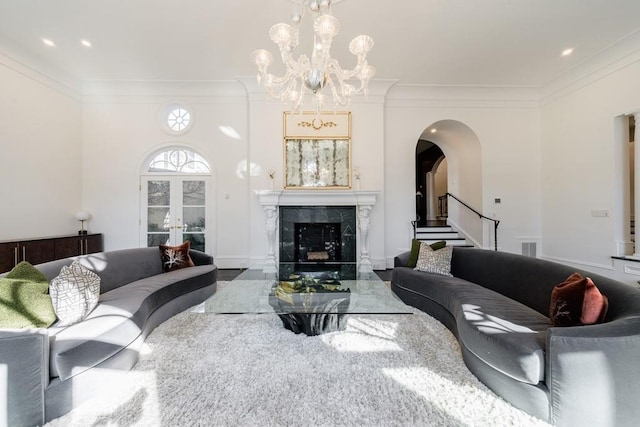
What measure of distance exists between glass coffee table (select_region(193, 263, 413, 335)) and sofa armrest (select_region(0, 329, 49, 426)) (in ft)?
3.15

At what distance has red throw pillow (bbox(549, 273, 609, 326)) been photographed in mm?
1669

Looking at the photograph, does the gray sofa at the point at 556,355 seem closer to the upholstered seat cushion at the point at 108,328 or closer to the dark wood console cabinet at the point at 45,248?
the upholstered seat cushion at the point at 108,328

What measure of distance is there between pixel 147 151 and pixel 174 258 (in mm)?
3129

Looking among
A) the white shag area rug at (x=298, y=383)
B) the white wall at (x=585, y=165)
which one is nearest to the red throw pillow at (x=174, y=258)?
the white shag area rug at (x=298, y=383)

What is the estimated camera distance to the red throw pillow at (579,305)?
5.48 ft

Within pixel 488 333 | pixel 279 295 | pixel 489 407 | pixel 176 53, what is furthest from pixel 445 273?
pixel 176 53

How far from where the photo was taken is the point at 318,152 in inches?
216

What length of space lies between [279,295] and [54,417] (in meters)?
1.64

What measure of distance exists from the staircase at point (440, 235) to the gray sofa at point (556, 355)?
12.0ft

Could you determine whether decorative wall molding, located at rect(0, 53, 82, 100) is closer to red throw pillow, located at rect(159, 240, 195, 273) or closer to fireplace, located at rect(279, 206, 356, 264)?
red throw pillow, located at rect(159, 240, 195, 273)

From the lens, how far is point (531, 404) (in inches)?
61.2

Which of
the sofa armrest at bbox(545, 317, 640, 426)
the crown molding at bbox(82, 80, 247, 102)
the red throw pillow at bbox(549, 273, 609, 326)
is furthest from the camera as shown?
the crown molding at bbox(82, 80, 247, 102)

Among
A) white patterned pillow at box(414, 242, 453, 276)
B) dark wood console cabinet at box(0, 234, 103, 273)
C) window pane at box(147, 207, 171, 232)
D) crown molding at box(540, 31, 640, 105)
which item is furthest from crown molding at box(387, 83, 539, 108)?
dark wood console cabinet at box(0, 234, 103, 273)

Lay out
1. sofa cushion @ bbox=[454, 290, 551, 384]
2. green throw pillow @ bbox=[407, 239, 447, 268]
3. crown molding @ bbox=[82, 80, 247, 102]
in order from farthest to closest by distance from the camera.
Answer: crown molding @ bbox=[82, 80, 247, 102] < green throw pillow @ bbox=[407, 239, 447, 268] < sofa cushion @ bbox=[454, 290, 551, 384]
